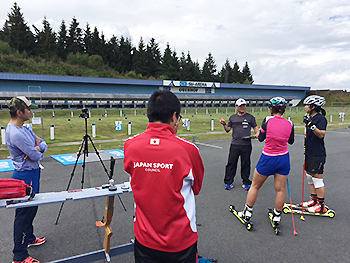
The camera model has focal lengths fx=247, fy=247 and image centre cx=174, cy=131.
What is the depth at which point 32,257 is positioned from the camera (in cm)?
354

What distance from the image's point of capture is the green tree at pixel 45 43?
65519mm

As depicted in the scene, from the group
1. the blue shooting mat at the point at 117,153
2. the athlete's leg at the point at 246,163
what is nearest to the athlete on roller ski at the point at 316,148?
the athlete's leg at the point at 246,163

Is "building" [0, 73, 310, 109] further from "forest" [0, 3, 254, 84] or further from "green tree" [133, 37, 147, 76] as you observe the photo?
"green tree" [133, 37, 147, 76]

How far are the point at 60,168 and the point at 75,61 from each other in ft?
212

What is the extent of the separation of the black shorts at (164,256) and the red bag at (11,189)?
1.58 meters

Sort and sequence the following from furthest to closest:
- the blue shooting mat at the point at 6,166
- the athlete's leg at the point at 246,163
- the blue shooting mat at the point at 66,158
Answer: the blue shooting mat at the point at 66,158, the blue shooting mat at the point at 6,166, the athlete's leg at the point at 246,163

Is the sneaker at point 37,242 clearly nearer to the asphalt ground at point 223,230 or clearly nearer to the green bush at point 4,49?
the asphalt ground at point 223,230

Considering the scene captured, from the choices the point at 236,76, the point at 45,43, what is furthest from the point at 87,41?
the point at 236,76

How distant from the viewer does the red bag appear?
263 centimetres

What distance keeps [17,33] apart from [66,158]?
2776 inches

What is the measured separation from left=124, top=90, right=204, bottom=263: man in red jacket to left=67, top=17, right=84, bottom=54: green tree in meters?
79.3

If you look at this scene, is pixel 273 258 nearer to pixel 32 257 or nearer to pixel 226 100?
pixel 32 257

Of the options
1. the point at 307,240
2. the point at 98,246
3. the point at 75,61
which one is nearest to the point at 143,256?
the point at 98,246

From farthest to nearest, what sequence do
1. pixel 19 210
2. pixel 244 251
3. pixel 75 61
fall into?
1. pixel 75 61
2. pixel 244 251
3. pixel 19 210
